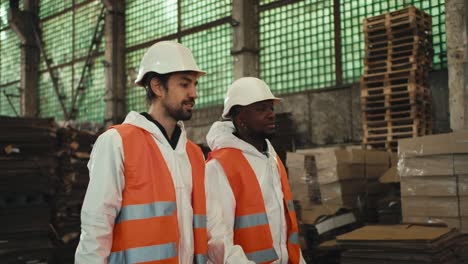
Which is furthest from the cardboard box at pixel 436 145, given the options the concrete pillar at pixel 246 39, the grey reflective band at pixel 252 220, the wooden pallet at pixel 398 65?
the concrete pillar at pixel 246 39

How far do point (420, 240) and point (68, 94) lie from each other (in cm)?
1605

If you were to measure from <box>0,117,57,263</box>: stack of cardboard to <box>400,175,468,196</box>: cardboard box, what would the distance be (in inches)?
191

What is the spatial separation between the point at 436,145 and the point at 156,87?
4.15 m

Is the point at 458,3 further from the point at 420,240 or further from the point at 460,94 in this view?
the point at 420,240

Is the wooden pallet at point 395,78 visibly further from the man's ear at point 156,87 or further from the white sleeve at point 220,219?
the man's ear at point 156,87

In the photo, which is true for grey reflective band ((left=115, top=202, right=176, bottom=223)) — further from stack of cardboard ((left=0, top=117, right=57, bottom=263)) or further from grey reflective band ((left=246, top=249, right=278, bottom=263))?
stack of cardboard ((left=0, top=117, right=57, bottom=263))

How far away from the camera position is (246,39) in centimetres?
1271

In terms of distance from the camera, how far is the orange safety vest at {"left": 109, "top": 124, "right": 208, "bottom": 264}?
255 cm

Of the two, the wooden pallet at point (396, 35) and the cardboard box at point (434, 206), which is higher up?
the wooden pallet at point (396, 35)

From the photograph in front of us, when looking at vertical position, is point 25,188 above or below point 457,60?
below

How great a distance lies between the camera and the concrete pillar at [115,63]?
16328 mm

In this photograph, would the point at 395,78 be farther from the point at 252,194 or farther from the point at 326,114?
the point at 252,194

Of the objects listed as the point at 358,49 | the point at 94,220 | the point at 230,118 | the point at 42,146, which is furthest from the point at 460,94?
the point at 94,220

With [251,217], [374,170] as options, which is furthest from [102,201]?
[374,170]
